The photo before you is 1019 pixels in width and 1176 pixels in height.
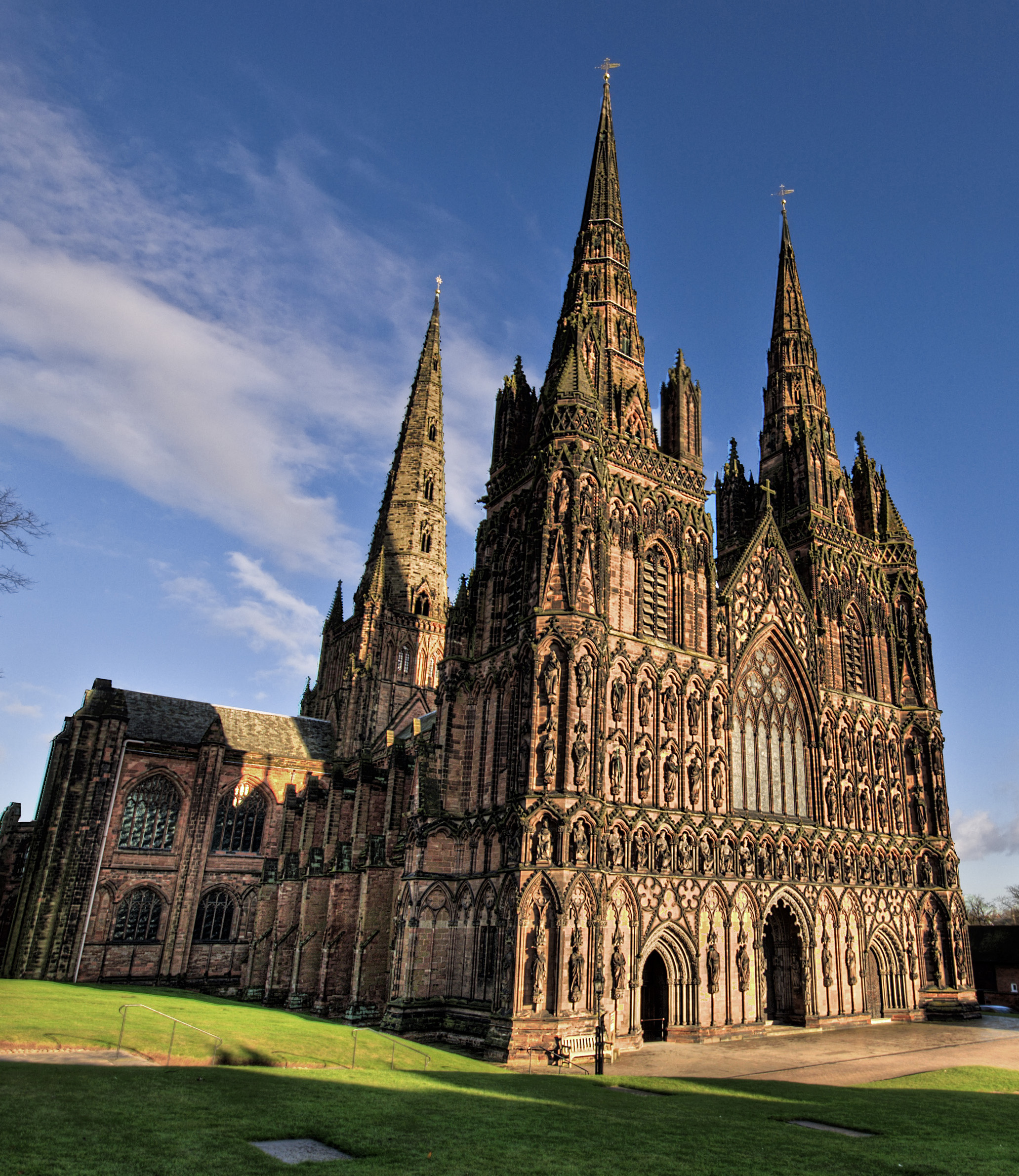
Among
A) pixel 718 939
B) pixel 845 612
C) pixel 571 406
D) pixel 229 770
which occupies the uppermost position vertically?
pixel 571 406

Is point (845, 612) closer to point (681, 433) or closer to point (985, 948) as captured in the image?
point (681, 433)

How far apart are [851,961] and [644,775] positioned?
535 inches

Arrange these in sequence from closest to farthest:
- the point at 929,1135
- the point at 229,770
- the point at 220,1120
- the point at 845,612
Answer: the point at 220,1120 → the point at 929,1135 → the point at 845,612 → the point at 229,770

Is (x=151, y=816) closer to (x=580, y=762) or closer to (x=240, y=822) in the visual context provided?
(x=240, y=822)

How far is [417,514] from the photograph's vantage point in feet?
211

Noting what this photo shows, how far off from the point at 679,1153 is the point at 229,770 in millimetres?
43706

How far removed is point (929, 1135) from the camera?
530 inches

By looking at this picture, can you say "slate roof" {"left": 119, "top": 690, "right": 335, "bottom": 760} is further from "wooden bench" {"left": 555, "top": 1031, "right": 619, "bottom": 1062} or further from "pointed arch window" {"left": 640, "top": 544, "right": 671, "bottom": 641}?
"wooden bench" {"left": 555, "top": 1031, "right": 619, "bottom": 1062}

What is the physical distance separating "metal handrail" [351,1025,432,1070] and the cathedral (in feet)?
9.31

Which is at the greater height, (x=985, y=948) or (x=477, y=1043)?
(x=985, y=948)

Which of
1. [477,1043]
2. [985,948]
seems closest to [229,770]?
[477,1043]

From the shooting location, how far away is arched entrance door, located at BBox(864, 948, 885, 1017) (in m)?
33.8

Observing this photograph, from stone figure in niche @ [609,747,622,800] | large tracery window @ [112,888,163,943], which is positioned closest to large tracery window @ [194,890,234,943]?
large tracery window @ [112,888,163,943]

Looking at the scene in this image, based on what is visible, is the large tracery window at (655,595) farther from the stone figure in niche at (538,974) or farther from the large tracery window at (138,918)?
the large tracery window at (138,918)
